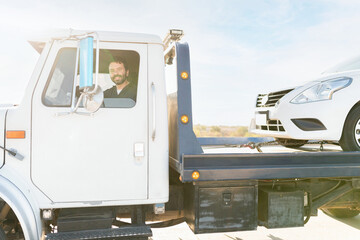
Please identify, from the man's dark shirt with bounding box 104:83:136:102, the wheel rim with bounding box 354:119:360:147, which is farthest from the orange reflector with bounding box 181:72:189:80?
the wheel rim with bounding box 354:119:360:147

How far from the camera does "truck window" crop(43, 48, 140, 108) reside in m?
2.85

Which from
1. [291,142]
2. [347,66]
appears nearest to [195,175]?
[291,142]

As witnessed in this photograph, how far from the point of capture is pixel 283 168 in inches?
122

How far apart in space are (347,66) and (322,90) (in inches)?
49.7

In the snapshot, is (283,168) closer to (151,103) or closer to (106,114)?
(151,103)

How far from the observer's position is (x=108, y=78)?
10.0 ft

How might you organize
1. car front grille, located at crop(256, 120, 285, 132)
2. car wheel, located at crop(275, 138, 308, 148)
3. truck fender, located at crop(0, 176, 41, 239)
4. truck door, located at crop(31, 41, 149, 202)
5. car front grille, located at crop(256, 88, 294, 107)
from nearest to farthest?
truck fender, located at crop(0, 176, 41, 239), truck door, located at crop(31, 41, 149, 202), car front grille, located at crop(256, 120, 285, 132), car front grille, located at crop(256, 88, 294, 107), car wheel, located at crop(275, 138, 308, 148)

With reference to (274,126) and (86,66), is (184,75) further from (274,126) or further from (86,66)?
(274,126)

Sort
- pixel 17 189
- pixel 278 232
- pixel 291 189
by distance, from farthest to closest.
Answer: pixel 278 232 < pixel 291 189 < pixel 17 189

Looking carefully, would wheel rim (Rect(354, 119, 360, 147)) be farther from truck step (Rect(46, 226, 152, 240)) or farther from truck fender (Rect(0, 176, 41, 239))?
truck fender (Rect(0, 176, 41, 239))

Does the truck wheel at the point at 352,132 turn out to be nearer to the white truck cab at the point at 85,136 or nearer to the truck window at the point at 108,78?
the white truck cab at the point at 85,136

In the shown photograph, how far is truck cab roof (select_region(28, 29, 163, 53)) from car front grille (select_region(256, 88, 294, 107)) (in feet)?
6.23

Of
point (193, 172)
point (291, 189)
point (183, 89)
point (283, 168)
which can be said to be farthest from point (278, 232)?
point (183, 89)

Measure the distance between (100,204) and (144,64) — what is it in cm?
127
